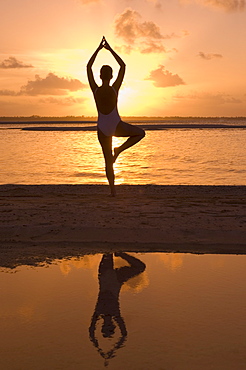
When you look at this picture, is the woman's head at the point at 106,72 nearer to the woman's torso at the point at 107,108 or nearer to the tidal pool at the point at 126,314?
the woman's torso at the point at 107,108

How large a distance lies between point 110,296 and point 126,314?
0.51 metres

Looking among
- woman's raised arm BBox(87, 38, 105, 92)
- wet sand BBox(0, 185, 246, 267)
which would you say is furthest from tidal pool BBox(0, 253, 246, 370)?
woman's raised arm BBox(87, 38, 105, 92)

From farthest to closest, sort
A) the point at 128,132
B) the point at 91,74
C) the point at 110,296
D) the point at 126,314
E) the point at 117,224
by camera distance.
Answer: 1. the point at 91,74
2. the point at 128,132
3. the point at 117,224
4. the point at 110,296
5. the point at 126,314

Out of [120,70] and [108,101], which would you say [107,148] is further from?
[120,70]

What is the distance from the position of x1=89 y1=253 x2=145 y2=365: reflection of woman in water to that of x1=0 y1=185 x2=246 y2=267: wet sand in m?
0.64

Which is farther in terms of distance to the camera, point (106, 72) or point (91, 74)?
point (91, 74)

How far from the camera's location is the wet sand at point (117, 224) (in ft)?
21.3

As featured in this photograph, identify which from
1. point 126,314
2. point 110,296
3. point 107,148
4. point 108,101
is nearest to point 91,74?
point 108,101

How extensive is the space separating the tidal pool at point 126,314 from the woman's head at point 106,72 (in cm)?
434

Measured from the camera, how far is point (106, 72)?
932cm

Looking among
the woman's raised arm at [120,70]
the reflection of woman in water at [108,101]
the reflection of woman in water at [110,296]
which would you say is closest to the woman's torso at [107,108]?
the reflection of woman in water at [108,101]

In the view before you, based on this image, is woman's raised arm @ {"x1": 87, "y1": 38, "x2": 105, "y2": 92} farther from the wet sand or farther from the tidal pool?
the tidal pool

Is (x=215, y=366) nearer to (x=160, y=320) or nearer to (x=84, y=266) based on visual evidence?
(x=160, y=320)

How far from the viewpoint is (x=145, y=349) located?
3.50m
